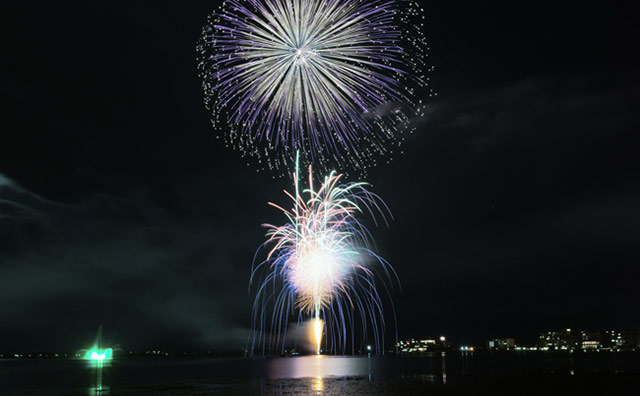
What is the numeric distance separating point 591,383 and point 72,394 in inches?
1779

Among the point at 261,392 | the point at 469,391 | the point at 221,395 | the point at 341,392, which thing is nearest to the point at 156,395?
the point at 221,395

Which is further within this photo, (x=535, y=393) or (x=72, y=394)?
(x=72, y=394)

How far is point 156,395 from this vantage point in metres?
→ 38.2

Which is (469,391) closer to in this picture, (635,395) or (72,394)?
(635,395)

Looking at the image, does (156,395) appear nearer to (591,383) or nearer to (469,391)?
(469,391)

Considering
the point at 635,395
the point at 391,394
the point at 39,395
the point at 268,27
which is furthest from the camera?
the point at 39,395

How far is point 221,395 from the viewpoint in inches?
1449

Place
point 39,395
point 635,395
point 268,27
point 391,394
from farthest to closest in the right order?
1. point 39,395
2. point 391,394
3. point 635,395
4. point 268,27

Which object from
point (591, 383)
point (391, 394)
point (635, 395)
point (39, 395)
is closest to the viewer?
point (635, 395)

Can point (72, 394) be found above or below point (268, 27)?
below

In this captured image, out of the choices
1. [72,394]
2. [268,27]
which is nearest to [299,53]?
[268,27]

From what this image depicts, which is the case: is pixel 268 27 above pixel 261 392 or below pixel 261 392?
above

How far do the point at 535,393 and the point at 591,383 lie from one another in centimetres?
1157

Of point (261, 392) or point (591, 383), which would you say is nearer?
point (261, 392)
